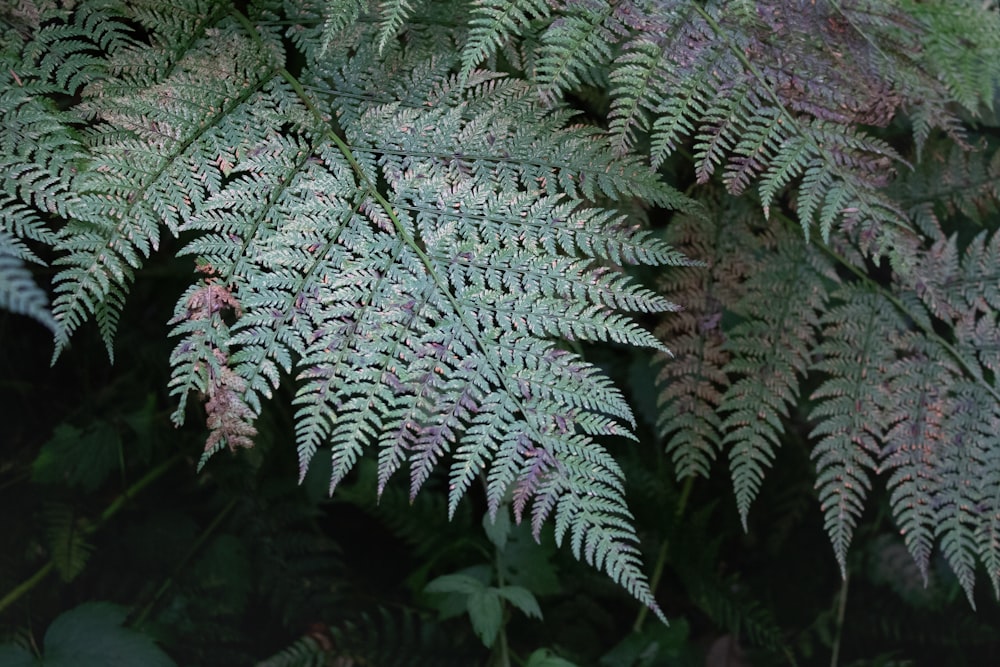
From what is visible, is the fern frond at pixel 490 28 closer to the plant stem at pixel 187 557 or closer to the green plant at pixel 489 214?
the green plant at pixel 489 214

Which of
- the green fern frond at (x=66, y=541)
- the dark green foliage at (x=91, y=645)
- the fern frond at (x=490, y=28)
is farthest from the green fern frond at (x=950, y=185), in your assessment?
the green fern frond at (x=66, y=541)

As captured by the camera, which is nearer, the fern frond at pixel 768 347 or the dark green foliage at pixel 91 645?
the fern frond at pixel 768 347

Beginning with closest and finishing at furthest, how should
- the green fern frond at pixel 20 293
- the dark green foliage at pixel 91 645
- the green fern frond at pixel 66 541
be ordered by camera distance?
1. the green fern frond at pixel 20 293
2. the dark green foliage at pixel 91 645
3. the green fern frond at pixel 66 541

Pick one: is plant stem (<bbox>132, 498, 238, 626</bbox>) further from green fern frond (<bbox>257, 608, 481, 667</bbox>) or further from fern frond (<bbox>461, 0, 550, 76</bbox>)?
fern frond (<bbox>461, 0, 550, 76</bbox>)

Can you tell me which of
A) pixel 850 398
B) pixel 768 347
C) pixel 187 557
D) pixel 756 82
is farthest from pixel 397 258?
pixel 187 557

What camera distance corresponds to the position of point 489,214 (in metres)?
1.11

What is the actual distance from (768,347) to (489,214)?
2.02ft

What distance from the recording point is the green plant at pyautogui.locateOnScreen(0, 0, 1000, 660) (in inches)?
39.3

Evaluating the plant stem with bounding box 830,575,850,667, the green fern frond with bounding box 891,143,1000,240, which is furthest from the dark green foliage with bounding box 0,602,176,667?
the green fern frond with bounding box 891,143,1000,240

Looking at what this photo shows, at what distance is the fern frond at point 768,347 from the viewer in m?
1.33

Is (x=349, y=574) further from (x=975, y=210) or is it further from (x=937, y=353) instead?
(x=975, y=210)

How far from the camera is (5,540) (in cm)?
179

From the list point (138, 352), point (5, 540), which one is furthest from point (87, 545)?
point (138, 352)

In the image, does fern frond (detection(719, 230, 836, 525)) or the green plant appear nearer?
the green plant
